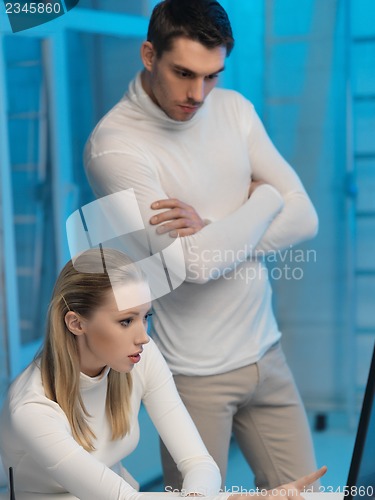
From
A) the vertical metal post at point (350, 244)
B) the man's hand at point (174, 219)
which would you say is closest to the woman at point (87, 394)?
the man's hand at point (174, 219)

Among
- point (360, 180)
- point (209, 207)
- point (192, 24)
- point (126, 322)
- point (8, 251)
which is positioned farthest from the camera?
point (360, 180)

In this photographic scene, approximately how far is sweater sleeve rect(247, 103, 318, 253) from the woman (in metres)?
0.39

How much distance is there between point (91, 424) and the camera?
4.76 feet

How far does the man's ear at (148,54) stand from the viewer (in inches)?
65.9

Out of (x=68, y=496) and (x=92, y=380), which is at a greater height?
(x=92, y=380)

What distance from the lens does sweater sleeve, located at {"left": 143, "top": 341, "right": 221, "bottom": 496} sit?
1.43 meters

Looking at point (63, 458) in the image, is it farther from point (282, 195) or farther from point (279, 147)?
point (279, 147)

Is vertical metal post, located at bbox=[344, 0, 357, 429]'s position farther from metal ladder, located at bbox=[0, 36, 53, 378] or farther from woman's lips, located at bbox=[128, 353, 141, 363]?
woman's lips, located at bbox=[128, 353, 141, 363]

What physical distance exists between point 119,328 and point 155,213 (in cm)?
28

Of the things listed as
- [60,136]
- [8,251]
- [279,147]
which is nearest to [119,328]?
[8,251]

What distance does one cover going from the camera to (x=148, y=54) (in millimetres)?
1684

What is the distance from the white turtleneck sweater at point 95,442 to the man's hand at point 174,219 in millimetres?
208

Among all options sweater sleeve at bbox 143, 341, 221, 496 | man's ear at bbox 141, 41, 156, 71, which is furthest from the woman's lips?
man's ear at bbox 141, 41, 156, 71

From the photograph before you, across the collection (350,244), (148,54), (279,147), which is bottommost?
(350,244)
